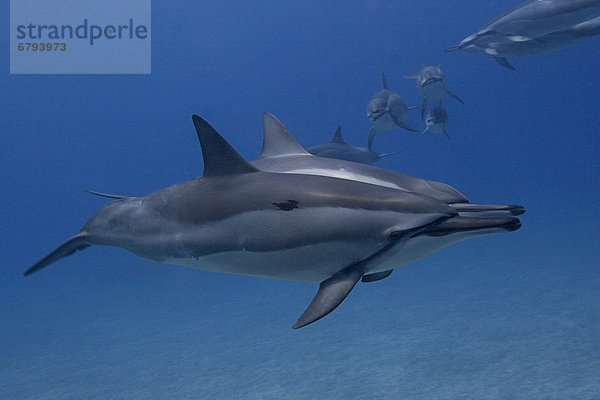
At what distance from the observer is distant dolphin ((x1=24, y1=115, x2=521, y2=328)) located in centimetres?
218

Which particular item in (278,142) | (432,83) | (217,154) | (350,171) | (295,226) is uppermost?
(432,83)

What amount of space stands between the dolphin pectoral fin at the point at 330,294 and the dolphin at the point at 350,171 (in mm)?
706

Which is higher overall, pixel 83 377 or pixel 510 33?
pixel 510 33

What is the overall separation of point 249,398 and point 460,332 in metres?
3.96

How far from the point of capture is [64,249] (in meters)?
3.12

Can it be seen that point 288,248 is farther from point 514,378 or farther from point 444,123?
point 444,123

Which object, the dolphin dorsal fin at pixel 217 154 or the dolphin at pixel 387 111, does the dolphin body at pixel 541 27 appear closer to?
the dolphin at pixel 387 111

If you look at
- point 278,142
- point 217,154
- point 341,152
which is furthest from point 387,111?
point 217,154

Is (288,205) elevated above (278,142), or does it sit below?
below

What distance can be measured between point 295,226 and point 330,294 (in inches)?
15.3

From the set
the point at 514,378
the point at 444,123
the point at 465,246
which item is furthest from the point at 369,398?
the point at 465,246

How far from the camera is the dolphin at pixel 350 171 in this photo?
2428 millimetres

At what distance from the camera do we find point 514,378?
5.89 m

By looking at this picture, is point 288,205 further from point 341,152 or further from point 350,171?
point 341,152
